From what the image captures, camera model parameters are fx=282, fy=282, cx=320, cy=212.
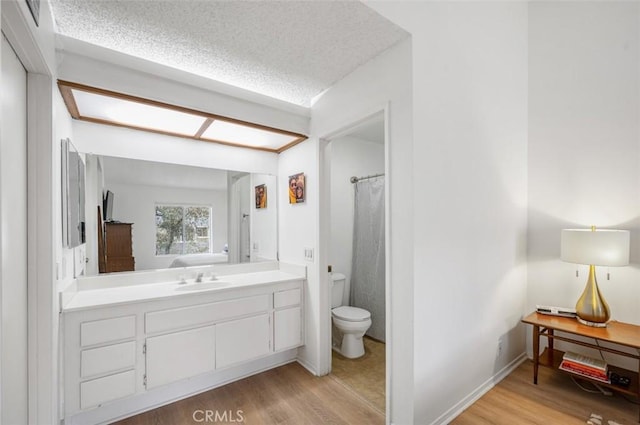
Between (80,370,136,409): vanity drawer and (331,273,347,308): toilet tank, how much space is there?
6.46ft

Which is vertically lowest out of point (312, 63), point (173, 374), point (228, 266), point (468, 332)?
point (173, 374)

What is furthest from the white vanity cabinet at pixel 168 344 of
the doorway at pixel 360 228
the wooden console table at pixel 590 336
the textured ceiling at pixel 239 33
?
the wooden console table at pixel 590 336

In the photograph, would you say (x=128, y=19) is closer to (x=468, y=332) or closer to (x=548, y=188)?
(x=468, y=332)

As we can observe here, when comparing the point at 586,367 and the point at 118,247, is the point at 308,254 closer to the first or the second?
the point at 118,247

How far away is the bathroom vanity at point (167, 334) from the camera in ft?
5.56

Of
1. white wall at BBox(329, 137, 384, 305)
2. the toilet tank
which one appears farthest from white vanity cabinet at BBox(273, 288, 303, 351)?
white wall at BBox(329, 137, 384, 305)

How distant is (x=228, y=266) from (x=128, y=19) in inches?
77.5

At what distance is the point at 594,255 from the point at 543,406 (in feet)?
3.80

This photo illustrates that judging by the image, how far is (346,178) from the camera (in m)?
3.58

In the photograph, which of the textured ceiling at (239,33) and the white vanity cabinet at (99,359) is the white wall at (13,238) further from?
the textured ceiling at (239,33)

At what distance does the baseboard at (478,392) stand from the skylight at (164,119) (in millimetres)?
2383

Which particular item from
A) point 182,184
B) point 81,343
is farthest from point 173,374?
point 182,184

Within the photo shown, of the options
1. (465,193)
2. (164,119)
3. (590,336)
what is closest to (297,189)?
(164,119)

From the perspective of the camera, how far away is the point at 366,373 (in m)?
2.52
